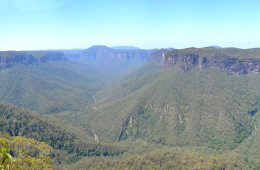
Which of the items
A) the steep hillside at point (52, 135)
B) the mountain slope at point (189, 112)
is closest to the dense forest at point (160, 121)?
the steep hillside at point (52, 135)

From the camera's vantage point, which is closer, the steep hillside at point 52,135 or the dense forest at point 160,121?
the dense forest at point 160,121


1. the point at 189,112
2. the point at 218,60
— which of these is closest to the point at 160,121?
the point at 189,112

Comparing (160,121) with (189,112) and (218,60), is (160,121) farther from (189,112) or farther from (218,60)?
(218,60)

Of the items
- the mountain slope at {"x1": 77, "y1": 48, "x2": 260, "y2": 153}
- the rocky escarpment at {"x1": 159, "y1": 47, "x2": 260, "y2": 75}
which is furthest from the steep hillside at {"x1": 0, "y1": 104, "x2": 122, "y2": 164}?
the rocky escarpment at {"x1": 159, "y1": 47, "x2": 260, "y2": 75}

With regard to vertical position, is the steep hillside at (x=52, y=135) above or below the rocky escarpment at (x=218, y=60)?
below

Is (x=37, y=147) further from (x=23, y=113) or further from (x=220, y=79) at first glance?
(x=220, y=79)

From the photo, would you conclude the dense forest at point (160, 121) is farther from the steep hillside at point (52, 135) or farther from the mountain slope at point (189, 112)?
the mountain slope at point (189, 112)
